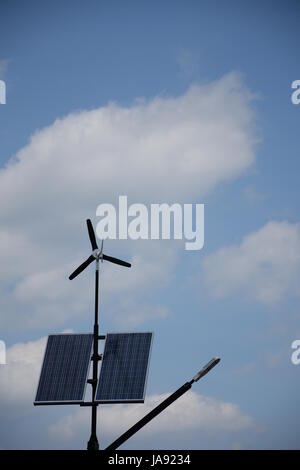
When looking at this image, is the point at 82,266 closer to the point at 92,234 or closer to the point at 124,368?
the point at 92,234

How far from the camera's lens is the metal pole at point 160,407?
3164 centimetres

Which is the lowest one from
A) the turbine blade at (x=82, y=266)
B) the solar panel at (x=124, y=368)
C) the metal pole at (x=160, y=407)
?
the metal pole at (x=160, y=407)

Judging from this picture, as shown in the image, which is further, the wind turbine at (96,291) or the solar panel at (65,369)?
the solar panel at (65,369)

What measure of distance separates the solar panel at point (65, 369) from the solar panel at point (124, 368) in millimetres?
892

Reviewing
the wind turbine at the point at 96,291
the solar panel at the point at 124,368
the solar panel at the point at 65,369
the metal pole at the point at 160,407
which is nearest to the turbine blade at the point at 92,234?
the wind turbine at the point at 96,291

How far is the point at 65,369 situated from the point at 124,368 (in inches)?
115

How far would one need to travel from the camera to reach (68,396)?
37.6m

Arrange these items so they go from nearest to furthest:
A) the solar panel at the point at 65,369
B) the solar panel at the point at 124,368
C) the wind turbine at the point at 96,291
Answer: the wind turbine at the point at 96,291, the solar panel at the point at 124,368, the solar panel at the point at 65,369

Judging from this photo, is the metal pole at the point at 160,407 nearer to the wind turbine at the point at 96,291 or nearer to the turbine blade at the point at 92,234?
the wind turbine at the point at 96,291
